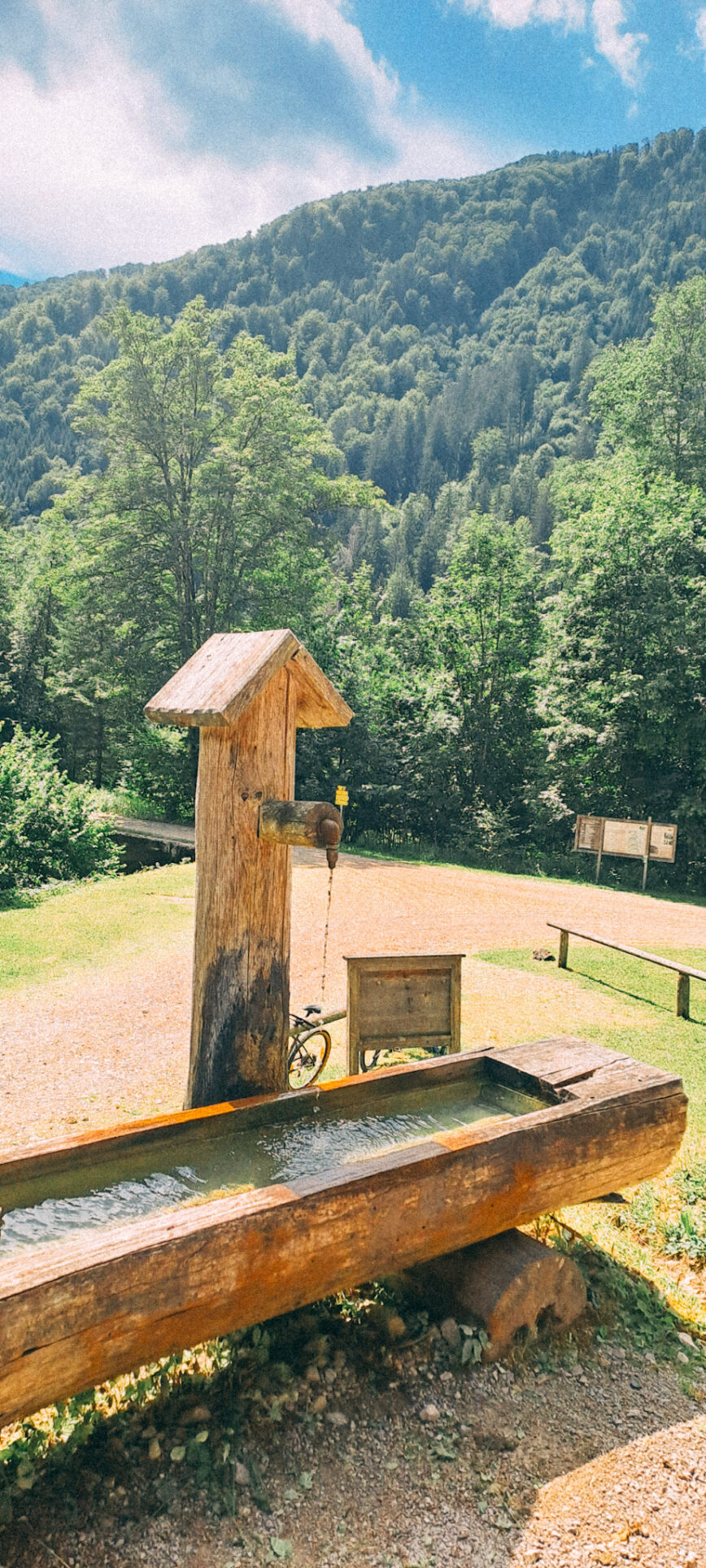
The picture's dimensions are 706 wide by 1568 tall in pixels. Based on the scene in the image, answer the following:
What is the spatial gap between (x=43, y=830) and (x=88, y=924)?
3.72 meters

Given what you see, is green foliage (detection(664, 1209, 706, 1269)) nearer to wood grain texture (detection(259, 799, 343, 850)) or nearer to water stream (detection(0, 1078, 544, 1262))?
water stream (detection(0, 1078, 544, 1262))

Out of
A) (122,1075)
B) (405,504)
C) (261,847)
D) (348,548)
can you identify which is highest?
(405,504)

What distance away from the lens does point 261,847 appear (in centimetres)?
378

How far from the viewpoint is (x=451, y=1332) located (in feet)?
10.9

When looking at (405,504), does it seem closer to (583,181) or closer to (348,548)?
(348,548)

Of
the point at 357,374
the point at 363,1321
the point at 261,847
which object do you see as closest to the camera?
the point at 363,1321

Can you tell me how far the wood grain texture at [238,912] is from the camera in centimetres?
373

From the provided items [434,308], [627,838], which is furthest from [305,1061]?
[434,308]

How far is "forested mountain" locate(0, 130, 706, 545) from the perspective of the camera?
91.7 meters

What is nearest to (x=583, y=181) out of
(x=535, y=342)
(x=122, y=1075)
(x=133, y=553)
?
(x=535, y=342)

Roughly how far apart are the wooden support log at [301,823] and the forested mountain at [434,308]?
52.5 m

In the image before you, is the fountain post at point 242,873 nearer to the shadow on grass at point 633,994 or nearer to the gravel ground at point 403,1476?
the gravel ground at point 403,1476

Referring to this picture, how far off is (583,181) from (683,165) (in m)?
25.0

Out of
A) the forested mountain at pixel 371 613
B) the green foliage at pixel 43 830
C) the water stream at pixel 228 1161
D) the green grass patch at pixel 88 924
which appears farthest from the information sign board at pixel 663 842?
the water stream at pixel 228 1161
